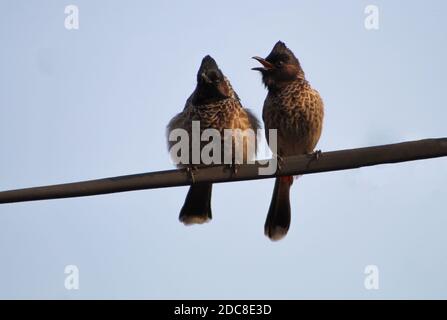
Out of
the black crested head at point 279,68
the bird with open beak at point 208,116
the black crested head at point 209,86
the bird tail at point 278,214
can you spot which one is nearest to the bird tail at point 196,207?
the bird with open beak at point 208,116

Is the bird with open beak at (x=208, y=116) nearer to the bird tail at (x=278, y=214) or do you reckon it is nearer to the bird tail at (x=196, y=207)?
the bird tail at (x=196, y=207)

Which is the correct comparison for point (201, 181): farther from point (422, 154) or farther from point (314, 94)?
point (314, 94)

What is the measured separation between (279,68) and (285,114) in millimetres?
516

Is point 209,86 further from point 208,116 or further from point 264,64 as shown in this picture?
point 264,64

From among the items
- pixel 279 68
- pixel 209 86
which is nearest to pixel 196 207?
pixel 209 86

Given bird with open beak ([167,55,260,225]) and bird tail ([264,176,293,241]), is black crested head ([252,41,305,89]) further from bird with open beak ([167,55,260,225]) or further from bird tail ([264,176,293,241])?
bird tail ([264,176,293,241])

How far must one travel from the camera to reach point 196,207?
761 cm

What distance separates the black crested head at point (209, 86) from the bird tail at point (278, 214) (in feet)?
4.20

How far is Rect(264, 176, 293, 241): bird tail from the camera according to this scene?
7.93 metres

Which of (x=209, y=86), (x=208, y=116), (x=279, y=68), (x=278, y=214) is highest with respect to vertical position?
(x=279, y=68)

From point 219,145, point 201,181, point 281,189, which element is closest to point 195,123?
point 219,145

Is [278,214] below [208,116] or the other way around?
below

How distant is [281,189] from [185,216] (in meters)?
1.24

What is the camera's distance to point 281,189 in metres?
8.38
